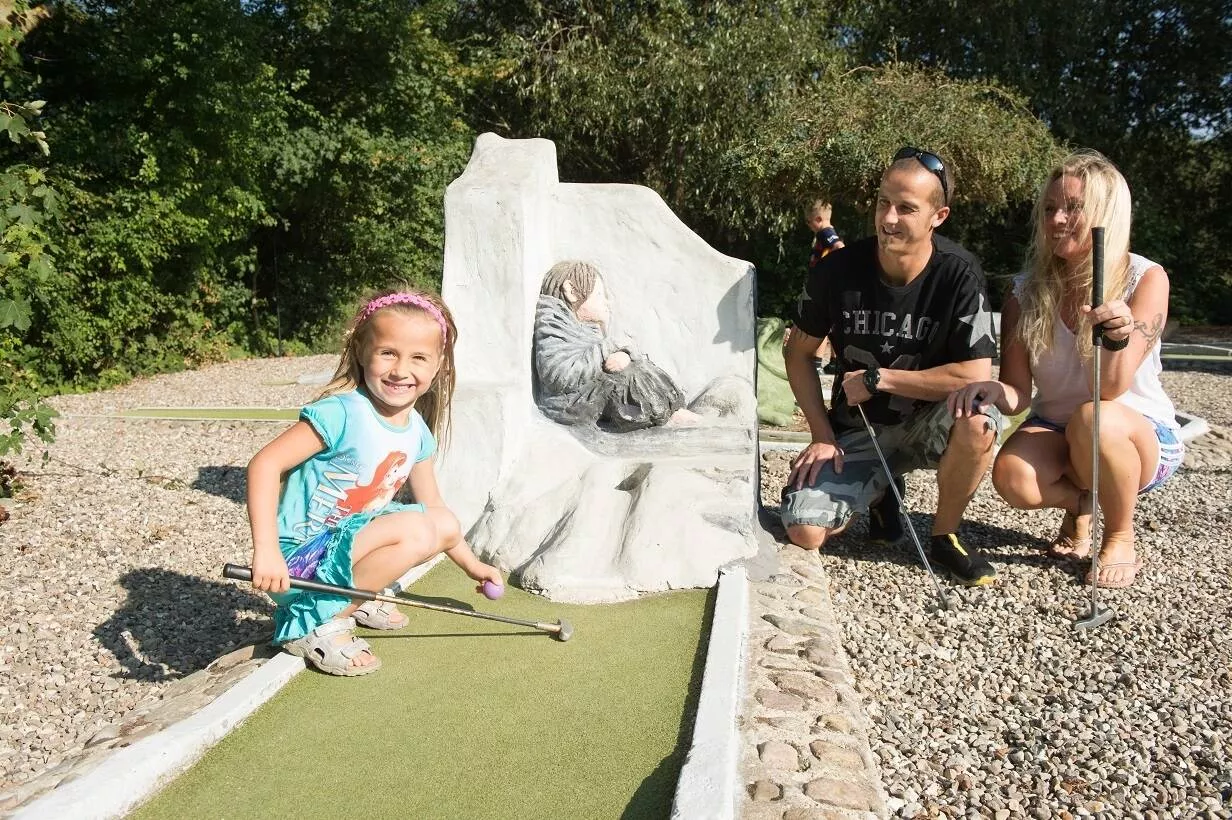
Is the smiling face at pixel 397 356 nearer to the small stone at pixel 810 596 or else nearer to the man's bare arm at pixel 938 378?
the small stone at pixel 810 596

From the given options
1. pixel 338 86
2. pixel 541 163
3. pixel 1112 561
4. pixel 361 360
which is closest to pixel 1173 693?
pixel 1112 561

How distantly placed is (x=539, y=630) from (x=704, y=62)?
10629 mm

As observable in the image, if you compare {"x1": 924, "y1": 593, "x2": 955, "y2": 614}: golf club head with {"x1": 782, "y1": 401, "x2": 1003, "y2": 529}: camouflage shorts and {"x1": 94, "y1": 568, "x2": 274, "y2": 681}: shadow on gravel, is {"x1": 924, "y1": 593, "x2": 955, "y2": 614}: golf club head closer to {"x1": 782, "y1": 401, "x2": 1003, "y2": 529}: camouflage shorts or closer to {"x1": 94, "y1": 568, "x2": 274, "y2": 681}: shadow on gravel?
{"x1": 782, "y1": 401, "x2": 1003, "y2": 529}: camouflage shorts

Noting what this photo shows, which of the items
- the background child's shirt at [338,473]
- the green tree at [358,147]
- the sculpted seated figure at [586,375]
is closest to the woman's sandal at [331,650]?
the background child's shirt at [338,473]

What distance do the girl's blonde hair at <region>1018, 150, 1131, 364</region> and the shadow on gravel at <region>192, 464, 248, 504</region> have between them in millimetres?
3987

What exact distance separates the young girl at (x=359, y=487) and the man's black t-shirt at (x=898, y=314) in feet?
5.59

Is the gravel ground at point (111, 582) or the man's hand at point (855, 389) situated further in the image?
the man's hand at point (855, 389)

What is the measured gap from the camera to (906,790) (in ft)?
8.00

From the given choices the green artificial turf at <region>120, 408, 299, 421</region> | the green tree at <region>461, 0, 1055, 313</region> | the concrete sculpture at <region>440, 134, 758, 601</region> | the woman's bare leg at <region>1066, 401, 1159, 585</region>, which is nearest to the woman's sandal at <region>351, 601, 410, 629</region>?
the concrete sculpture at <region>440, 134, 758, 601</region>

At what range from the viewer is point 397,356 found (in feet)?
9.64

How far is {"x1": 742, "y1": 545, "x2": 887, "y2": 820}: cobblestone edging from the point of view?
7.33 ft

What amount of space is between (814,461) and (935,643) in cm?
94

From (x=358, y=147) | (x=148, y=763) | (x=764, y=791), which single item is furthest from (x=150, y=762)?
(x=358, y=147)

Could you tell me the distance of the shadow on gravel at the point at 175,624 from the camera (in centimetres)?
337
